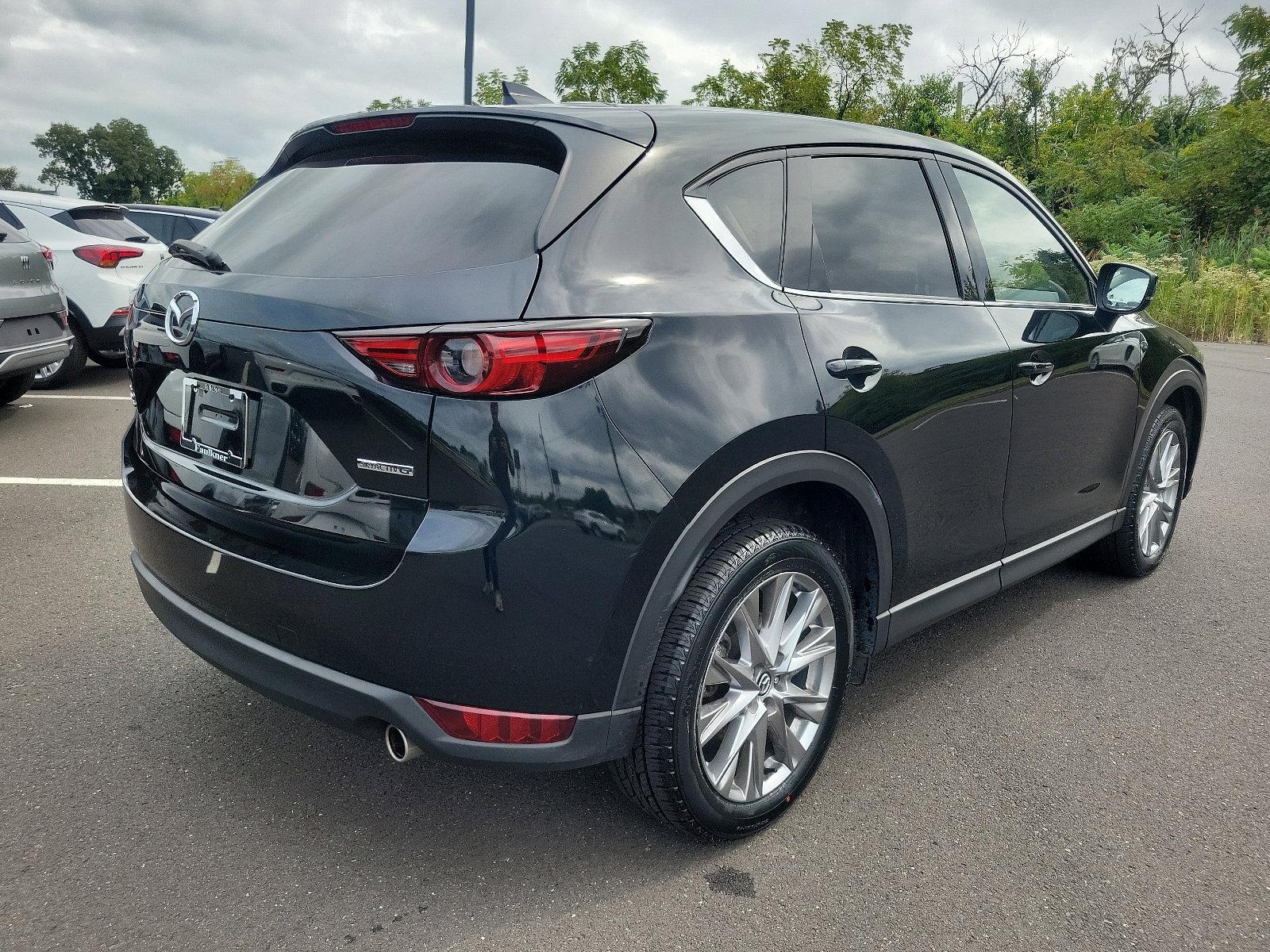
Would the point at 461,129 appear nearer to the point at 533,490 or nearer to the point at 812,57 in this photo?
the point at 533,490

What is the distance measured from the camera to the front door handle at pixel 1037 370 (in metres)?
3.21

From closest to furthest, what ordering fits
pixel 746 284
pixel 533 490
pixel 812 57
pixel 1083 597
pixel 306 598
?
1. pixel 533 490
2. pixel 306 598
3. pixel 746 284
4. pixel 1083 597
5. pixel 812 57

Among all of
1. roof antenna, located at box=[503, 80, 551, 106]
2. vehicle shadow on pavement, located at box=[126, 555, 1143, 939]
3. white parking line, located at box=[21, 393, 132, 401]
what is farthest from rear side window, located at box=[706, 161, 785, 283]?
white parking line, located at box=[21, 393, 132, 401]

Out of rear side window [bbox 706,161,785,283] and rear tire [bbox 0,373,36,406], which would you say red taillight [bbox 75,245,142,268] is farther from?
rear side window [bbox 706,161,785,283]

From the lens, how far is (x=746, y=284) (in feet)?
7.76

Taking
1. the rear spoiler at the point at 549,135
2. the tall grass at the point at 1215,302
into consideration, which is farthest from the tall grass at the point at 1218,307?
the rear spoiler at the point at 549,135

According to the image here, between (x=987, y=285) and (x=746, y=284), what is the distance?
1.23 metres

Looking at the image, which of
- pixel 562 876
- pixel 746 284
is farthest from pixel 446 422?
pixel 562 876

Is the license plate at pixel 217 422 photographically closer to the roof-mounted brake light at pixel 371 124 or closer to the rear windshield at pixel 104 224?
the roof-mounted brake light at pixel 371 124

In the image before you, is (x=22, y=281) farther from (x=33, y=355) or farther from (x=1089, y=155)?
(x=1089, y=155)

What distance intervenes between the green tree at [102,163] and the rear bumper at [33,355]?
111983 mm

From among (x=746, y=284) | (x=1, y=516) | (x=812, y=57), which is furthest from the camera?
(x=812, y=57)

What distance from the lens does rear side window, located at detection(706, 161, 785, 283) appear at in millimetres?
2424

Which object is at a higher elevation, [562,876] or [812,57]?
[812,57]
